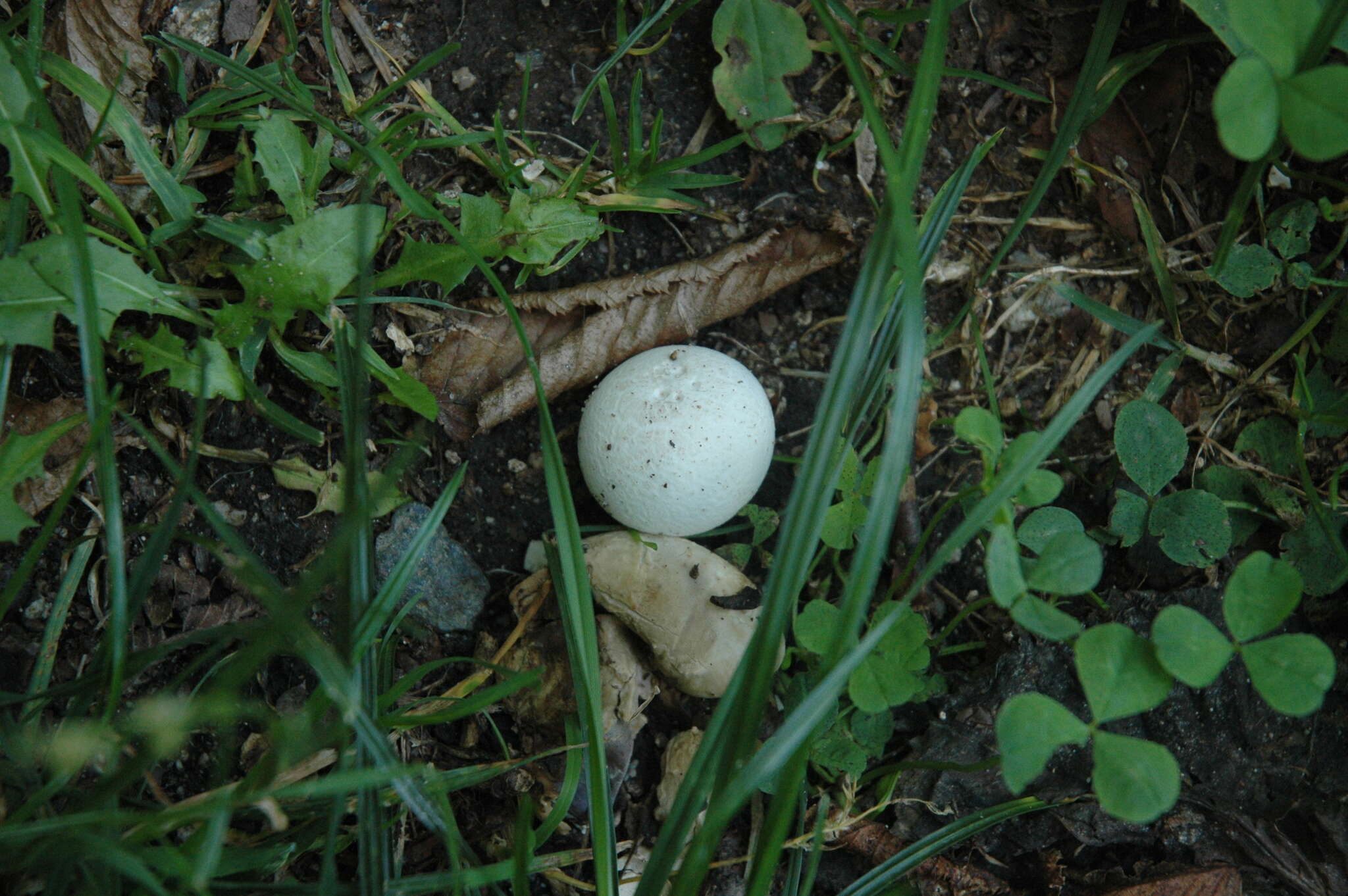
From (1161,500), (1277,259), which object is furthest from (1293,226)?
(1161,500)

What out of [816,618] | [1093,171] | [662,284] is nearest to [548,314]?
[662,284]

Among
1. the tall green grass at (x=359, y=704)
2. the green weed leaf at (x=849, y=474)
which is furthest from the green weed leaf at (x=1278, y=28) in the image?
the green weed leaf at (x=849, y=474)

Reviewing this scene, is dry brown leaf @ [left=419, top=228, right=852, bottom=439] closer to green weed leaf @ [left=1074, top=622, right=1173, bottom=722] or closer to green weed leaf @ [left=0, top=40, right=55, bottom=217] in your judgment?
green weed leaf @ [left=0, top=40, right=55, bottom=217]

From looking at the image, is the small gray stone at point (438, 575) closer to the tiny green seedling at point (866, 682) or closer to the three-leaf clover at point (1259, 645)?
the tiny green seedling at point (866, 682)

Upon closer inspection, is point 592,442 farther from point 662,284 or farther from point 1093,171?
point 1093,171

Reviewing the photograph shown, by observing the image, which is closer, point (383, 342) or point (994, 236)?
point (383, 342)

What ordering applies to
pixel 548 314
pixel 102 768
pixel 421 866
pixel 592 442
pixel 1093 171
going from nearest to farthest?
pixel 102 768
pixel 421 866
pixel 592 442
pixel 548 314
pixel 1093 171

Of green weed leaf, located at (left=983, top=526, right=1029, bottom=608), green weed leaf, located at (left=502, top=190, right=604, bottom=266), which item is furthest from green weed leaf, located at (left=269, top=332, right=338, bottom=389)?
green weed leaf, located at (left=983, top=526, right=1029, bottom=608)
